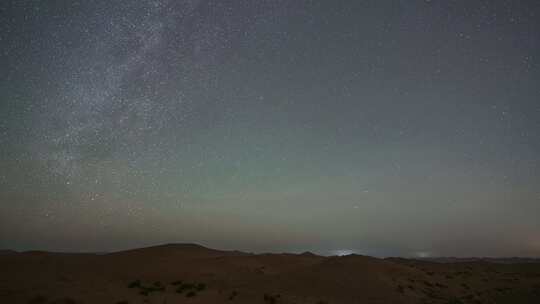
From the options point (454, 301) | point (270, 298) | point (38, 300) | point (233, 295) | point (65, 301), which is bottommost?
point (454, 301)

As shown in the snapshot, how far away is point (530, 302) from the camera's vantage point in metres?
28.3

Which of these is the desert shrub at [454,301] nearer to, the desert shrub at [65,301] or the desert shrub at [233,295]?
the desert shrub at [233,295]

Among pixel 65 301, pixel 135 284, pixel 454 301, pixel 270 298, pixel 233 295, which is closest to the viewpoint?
pixel 65 301

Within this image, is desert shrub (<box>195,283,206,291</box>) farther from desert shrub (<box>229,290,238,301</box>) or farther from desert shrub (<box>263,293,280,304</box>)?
desert shrub (<box>263,293,280,304</box>)

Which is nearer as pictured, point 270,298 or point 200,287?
point 270,298

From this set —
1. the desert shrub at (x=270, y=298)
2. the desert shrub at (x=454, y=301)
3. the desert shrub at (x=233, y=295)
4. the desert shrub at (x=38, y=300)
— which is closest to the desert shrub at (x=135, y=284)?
the desert shrub at (x=38, y=300)

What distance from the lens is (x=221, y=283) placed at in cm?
2650

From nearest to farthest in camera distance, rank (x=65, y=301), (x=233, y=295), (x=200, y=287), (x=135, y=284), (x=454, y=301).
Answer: (x=65, y=301), (x=233, y=295), (x=135, y=284), (x=200, y=287), (x=454, y=301)

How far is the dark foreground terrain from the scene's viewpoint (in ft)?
66.3

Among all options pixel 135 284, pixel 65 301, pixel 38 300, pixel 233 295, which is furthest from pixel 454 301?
pixel 38 300

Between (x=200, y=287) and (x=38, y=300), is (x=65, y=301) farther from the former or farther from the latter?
(x=200, y=287)

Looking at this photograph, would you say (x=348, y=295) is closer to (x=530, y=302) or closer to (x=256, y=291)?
(x=256, y=291)

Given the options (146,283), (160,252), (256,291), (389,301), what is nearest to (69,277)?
(146,283)

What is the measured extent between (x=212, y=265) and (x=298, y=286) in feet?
37.7
